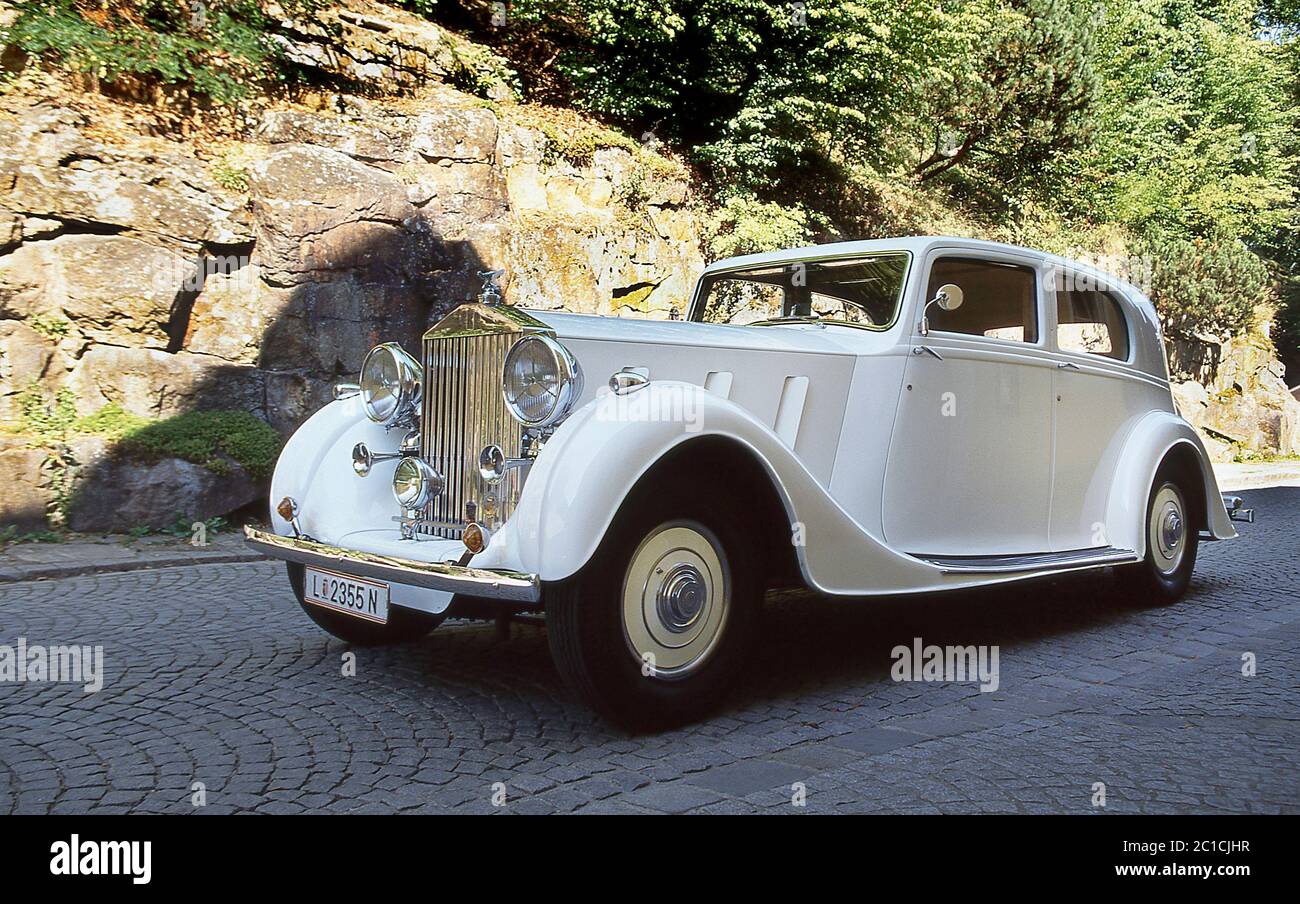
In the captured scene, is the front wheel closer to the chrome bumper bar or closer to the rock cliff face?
the chrome bumper bar

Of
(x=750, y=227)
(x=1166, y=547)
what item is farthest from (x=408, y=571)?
(x=750, y=227)

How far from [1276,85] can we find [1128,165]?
6.75 metres

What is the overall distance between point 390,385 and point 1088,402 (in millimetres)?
3575

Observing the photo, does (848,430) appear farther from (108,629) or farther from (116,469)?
(116,469)

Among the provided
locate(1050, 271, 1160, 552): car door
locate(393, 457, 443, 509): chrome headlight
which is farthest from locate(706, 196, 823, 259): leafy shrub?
locate(393, 457, 443, 509): chrome headlight

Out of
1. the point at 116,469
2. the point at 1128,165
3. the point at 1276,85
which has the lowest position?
the point at 116,469

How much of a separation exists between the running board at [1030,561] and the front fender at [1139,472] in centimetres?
10

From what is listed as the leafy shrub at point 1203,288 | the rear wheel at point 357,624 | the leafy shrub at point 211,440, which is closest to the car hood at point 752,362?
the rear wheel at point 357,624

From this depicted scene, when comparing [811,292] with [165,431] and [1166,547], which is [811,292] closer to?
[1166,547]

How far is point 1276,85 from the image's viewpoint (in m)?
26.0

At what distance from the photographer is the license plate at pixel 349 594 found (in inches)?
146

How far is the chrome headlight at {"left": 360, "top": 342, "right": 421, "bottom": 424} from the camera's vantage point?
4281 millimetres

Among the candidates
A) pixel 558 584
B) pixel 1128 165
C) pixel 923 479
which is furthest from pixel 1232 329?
pixel 558 584

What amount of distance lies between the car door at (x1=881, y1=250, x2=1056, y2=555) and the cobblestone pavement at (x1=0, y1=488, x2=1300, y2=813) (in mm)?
594
